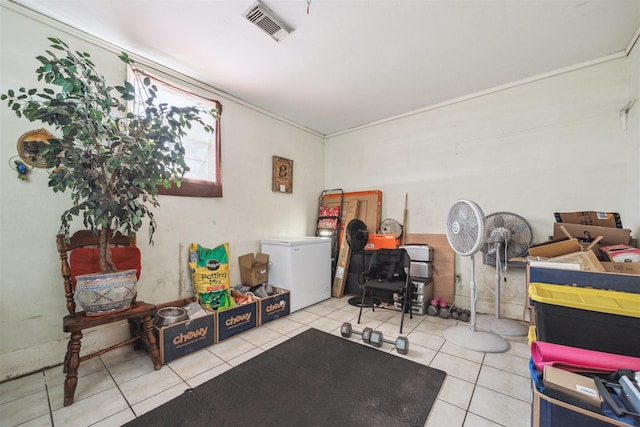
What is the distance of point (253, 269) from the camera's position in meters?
2.97

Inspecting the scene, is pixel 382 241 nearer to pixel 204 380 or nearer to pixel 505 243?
pixel 505 243

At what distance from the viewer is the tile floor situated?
1.42m

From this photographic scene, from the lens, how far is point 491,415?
142 cm

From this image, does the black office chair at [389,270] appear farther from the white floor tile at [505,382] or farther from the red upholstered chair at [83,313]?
the red upholstered chair at [83,313]

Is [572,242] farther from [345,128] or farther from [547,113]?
[345,128]

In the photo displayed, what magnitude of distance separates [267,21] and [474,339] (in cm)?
337

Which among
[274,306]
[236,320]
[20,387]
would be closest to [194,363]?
[236,320]

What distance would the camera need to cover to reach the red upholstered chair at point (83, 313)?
5.14 feet

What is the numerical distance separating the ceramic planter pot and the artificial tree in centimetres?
16

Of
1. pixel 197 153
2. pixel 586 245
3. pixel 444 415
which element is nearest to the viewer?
pixel 444 415

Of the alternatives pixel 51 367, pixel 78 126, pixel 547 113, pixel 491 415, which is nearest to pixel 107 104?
pixel 78 126

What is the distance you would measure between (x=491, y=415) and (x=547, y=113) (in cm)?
307

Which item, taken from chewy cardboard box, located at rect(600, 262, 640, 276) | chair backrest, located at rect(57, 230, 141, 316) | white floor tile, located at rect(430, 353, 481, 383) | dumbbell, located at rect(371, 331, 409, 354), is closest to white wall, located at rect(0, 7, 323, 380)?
chair backrest, located at rect(57, 230, 141, 316)

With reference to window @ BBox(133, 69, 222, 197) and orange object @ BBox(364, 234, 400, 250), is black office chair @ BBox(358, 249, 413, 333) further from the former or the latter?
window @ BBox(133, 69, 222, 197)
